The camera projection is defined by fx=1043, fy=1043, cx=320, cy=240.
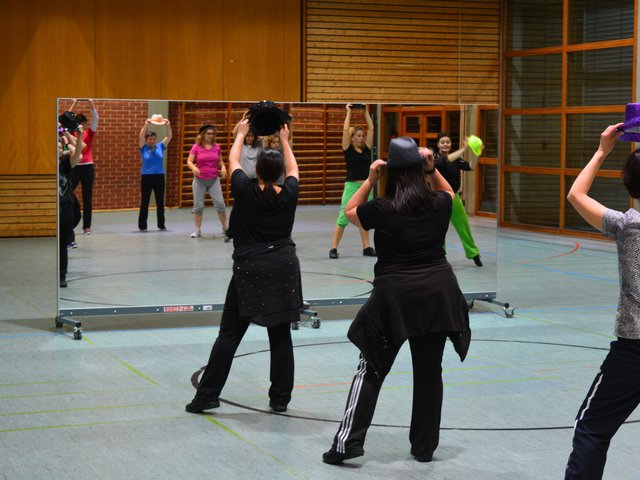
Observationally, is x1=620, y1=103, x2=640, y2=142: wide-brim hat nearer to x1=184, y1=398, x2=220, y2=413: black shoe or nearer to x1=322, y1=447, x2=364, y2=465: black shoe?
x1=322, y1=447, x2=364, y2=465: black shoe

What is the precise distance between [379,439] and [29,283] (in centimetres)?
685

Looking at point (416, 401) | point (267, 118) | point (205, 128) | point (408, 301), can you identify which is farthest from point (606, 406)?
point (205, 128)

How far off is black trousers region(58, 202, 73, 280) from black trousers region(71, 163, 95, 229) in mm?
150

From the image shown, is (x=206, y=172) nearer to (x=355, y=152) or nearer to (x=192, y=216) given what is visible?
(x=192, y=216)

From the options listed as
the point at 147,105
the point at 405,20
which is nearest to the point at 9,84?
the point at 405,20

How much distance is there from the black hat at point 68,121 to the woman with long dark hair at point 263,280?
8.88 ft

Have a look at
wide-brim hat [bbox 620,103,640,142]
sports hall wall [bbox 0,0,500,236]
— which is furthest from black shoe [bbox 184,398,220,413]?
sports hall wall [bbox 0,0,500,236]

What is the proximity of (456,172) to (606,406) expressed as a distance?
5547 millimetres

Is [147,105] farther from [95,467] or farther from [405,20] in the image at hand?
[405,20]

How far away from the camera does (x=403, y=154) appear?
509cm

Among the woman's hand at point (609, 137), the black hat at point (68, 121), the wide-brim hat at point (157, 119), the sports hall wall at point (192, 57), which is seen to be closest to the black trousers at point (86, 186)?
the black hat at point (68, 121)

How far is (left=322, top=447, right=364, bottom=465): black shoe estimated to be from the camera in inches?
204

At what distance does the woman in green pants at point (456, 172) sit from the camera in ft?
31.1

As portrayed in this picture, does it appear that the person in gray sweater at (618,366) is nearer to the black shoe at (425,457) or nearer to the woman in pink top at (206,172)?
the black shoe at (425,457)
